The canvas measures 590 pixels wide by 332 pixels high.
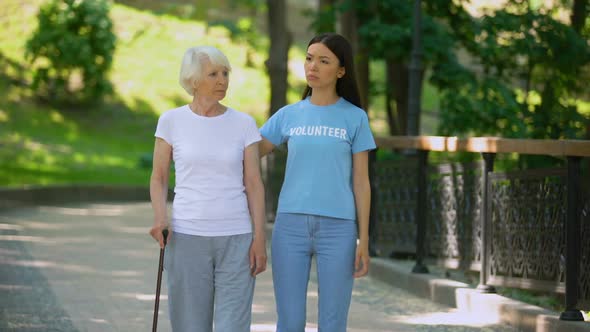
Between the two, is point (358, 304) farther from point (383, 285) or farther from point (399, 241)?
point (399, 241)

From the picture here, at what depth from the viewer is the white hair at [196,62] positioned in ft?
15.5

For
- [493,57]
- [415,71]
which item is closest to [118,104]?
[493,57]

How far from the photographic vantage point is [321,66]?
494 centimetres

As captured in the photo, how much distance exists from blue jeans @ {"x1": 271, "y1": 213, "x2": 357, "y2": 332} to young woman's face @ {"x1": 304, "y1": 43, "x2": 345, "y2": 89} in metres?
0.60

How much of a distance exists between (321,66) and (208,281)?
1.07 m

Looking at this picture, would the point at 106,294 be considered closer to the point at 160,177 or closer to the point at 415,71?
the point at 160,177

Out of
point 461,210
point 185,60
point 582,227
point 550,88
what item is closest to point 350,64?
point 185,60

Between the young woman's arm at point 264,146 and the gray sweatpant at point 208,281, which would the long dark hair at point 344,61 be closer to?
the young woman's arm at point 264,146

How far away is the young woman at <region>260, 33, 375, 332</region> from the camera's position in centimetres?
488

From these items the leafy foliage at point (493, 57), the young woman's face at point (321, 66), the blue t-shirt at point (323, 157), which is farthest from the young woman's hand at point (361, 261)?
the leafy foliage at point (493, 57)

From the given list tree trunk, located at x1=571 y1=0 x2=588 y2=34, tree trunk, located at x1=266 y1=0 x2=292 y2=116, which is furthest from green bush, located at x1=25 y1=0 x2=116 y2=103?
tree trunk, located at x1=571 y1=0 x2=588 y2=34

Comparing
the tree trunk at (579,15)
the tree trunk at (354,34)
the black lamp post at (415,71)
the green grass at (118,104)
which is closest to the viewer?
the black lamp post at (415,71)

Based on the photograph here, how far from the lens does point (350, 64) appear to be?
5.00m

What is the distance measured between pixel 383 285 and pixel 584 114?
19.3 feet
